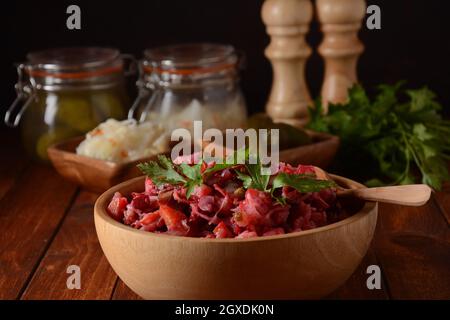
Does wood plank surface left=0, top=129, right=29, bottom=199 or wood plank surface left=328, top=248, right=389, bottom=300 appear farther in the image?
wood plank surface left=0, top=129, right=29, bottom=199

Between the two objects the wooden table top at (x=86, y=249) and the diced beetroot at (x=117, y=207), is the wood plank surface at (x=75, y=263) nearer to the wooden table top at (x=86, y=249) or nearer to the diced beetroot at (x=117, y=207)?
the wooden table top at (x=86, y=249)

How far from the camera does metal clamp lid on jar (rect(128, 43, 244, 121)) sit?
2098 millimetres

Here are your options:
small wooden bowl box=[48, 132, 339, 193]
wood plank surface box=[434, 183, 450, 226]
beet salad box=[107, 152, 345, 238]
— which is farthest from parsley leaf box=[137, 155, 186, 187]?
wood plank surface box=[434, 183, 450, 226]

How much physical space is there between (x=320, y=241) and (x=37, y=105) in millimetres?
1221

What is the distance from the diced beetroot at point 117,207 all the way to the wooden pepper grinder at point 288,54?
1114 millimetres

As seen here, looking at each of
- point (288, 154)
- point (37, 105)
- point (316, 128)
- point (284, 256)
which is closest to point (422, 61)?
point (316, 128)

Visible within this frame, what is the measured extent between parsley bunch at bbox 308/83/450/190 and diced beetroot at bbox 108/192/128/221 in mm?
758

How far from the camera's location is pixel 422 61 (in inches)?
104

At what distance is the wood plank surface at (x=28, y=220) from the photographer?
1.45m

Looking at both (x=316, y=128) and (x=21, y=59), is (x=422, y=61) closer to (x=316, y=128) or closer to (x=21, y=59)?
(x=316, y=128)

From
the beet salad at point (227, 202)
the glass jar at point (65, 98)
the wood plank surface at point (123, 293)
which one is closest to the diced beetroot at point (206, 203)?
the beet salad at point (227, 202)

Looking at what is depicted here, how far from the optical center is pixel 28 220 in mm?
1753

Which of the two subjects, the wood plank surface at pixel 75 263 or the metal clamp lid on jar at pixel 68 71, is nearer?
the wood plank surface at pixel 75 263

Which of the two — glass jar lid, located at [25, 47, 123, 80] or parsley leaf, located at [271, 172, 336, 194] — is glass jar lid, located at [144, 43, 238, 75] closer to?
glass jar lid, located at [25, 47, 123, 80]
